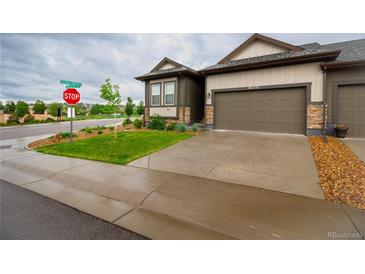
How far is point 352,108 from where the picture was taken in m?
9.09

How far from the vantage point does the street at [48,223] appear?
257 cm

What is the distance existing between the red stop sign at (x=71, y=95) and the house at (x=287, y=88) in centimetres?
605

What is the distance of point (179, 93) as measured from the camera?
42.0ft

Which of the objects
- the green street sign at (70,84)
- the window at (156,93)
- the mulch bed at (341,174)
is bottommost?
the mulch bed at (341,174)

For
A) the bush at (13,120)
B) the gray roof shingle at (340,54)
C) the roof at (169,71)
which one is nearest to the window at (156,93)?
the roof at (169,71)

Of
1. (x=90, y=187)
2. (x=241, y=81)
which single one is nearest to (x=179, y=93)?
(x=241, y=81)

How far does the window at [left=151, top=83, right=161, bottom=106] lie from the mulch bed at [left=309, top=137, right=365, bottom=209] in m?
10.4

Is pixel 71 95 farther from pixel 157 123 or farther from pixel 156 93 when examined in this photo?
pixel 156 93

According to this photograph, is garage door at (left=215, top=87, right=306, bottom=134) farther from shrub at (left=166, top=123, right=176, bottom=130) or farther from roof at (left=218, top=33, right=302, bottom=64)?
shrub at (left=166, top=123, right=176, bottom=130)

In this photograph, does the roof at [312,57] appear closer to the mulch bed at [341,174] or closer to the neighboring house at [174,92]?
the neighboring house at [174,92]

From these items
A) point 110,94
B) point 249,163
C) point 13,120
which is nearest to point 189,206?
point 249,163

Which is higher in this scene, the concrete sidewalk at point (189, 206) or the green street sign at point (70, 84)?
the green street sign at point (70, 84)

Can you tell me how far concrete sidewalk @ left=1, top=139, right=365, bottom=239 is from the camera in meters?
2.64

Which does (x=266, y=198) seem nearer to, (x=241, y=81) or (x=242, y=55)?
(x=241, y=81)
